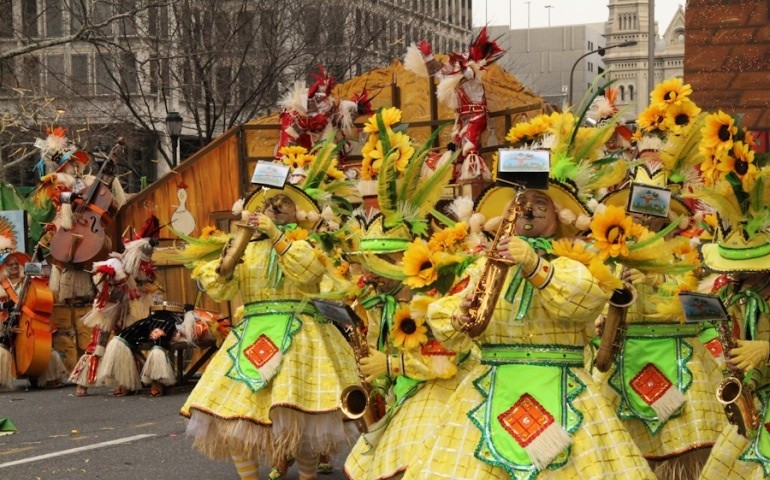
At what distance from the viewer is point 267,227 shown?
898 centimetres

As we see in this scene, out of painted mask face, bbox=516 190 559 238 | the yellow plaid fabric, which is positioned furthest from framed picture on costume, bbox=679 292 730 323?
the yellow plaid fabric

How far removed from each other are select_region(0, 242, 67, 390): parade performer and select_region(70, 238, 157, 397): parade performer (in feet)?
2.27

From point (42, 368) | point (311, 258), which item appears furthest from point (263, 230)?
point (42, 368)

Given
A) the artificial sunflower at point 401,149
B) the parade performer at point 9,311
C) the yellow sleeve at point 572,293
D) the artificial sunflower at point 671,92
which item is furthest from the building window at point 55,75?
the yellow sleeve at point 572,293

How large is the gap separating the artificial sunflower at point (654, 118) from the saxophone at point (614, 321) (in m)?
3.05

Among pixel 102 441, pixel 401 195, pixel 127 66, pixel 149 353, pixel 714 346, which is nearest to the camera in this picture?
pixel 401 195

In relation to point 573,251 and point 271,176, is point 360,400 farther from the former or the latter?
point 271,176

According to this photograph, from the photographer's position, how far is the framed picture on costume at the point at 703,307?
6.21 meters

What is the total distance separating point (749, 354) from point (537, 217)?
1068mm

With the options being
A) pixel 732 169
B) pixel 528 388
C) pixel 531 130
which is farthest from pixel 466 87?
pixel 528 388

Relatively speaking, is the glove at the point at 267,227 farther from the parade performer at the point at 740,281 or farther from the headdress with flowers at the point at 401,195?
the parade performer at the point at 740,281

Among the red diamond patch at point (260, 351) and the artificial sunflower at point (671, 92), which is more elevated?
the artificial sunflower at point (671, 92)

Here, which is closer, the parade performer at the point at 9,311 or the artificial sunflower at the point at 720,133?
the artificial sunflower at the point at 720,133

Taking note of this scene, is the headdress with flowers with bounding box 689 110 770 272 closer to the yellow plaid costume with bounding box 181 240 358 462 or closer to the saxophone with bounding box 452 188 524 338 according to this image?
the saxophone with bounding box 452 188 524 338
